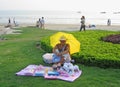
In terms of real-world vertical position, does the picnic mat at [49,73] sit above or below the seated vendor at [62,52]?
below

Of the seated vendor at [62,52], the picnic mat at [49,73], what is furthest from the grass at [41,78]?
the seated vendor at [62,52]

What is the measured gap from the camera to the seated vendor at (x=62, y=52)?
33.1ft

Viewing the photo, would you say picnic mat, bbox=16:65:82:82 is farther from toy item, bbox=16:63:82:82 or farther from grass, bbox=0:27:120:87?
grass, bbox=0:27:120:87

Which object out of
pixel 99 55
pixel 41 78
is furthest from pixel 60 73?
pixel 99 55

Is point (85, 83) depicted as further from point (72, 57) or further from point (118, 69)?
point (72, 57)

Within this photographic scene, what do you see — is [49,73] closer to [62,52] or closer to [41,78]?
[41,78]

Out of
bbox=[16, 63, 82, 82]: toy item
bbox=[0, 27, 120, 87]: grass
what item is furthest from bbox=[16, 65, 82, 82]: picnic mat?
bbox=[0, 27, 120, 87]: grass

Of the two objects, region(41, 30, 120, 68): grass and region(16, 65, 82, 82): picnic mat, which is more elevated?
region(41, 30, 120, 68): grass

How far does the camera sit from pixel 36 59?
1199 cm

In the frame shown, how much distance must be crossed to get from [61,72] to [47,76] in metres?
0.49

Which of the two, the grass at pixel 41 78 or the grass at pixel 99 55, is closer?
the grass at pixel 41 78

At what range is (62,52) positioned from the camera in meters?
10.2

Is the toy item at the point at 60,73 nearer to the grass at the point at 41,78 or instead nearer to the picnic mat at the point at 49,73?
the picnic mat at the point at 49,73

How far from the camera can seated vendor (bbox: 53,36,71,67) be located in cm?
1009
